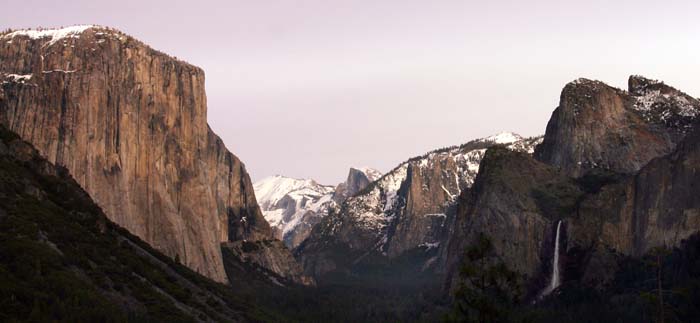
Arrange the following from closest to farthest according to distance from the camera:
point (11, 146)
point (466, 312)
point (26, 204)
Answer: point (466, 312), point (26, 204), point (11, 146)

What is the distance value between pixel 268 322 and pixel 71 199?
45.9 meters

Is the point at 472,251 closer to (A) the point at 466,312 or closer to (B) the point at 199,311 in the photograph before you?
(A) the point at 466,312

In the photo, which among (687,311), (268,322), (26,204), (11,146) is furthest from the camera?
(268,322)

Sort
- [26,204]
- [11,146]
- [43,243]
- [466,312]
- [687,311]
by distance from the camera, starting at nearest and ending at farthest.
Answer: [466,312] → [43,243] → [26,204] → [11,146] → [687,311]

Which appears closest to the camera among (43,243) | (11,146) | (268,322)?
(43,243)

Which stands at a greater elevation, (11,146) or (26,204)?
(11,146)

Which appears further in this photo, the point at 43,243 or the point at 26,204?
the point at 26,204

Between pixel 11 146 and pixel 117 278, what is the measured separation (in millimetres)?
31921

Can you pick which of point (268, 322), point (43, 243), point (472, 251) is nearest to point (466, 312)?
point (472, 251)

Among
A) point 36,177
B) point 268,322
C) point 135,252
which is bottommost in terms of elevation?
point 268,322

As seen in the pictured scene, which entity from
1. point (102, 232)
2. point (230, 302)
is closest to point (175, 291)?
point (102, 232)

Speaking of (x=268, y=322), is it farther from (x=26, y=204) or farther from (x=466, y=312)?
(x=466, y=312)

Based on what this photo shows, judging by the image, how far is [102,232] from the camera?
549 ft

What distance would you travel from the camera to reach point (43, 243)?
13538 cm
